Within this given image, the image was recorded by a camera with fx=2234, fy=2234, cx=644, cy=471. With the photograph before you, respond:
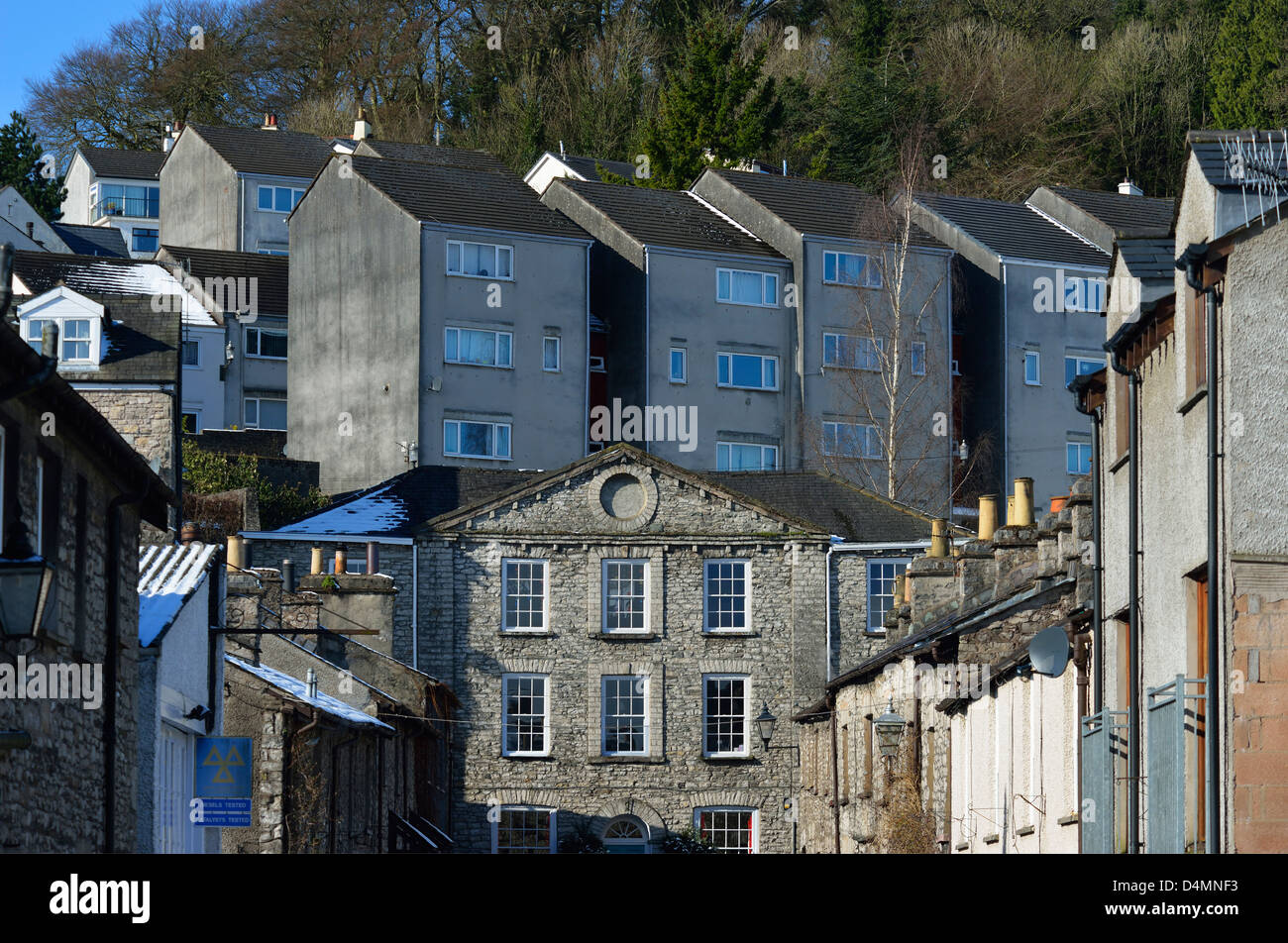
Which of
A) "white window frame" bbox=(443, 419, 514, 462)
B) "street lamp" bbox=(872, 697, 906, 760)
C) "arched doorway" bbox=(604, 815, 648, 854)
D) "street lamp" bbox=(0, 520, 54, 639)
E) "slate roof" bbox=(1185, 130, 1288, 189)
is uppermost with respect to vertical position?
"white window frame" bbox=(443, 419, 514, 462)

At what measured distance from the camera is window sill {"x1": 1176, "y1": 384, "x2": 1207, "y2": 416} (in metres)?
16.8

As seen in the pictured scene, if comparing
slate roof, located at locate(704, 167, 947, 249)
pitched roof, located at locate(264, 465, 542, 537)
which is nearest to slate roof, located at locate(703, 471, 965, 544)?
pitched roof, located at locate(264, 465, 542, 537)

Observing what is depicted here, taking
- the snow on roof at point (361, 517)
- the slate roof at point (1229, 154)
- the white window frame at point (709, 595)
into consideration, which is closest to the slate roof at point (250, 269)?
the snow on roof at point (361, 517)

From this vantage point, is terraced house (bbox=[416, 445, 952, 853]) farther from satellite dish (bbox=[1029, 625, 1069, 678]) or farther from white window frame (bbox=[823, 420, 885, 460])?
satellite dish (bbox=[1029, 625, 1069, 678])

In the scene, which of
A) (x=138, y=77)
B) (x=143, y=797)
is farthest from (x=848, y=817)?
(x=138, y=77)

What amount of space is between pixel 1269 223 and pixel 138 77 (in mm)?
79420

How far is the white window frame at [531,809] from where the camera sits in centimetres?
4525

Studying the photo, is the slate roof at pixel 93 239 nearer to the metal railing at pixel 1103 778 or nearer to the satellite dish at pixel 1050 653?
the satellite dish at pixel 1050 653

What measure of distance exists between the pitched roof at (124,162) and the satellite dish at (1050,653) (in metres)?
66.0

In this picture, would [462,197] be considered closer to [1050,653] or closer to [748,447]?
[748,447]

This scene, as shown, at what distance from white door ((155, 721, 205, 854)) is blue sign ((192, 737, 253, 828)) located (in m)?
0.15

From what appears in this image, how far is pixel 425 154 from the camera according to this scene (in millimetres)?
75625

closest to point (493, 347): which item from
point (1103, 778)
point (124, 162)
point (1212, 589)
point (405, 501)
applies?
point (405, 501)

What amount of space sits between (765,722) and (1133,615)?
27.5 meters
